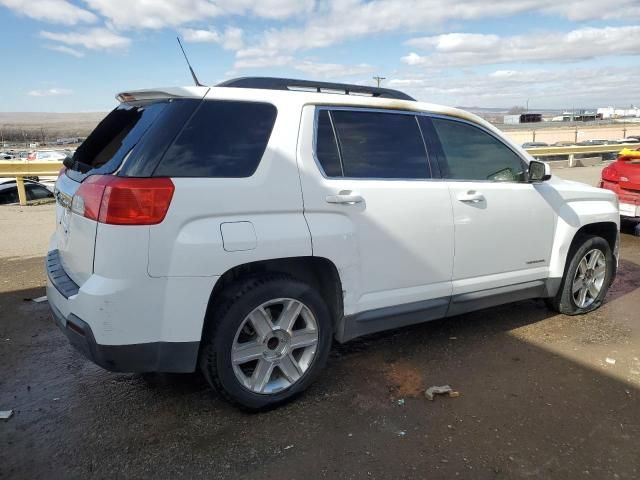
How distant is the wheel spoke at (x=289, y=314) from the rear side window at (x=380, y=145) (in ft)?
2.83

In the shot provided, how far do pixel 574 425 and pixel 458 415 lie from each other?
647 mm

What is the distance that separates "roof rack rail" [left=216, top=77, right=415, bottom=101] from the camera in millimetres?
3162

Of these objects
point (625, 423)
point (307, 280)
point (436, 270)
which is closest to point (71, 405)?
point (307, 280)

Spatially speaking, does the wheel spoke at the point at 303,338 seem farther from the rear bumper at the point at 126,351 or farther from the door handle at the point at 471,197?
the door handle at the point at 471,197

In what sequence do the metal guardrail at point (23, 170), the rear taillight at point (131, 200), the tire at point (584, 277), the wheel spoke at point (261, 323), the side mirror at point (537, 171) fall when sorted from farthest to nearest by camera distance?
the metal guardrail at point (23, 170)
the tire at point (584, 277)
the side mirror at point (537, 171)
the wheel spoke at point (261, 323)
the rear taillight at point (131, 200)

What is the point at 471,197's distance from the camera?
3.80 m

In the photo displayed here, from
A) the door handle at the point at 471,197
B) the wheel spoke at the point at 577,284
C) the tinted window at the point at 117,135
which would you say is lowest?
the wheel spoke at the point at 577,284

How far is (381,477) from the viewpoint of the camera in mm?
2557

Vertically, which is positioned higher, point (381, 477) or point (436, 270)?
point (436, 270)

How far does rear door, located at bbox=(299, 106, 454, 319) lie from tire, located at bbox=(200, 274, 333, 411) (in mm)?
284

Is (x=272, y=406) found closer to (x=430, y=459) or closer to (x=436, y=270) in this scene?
(x=430, y=459)

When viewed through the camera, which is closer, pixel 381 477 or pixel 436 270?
pixel 381 477

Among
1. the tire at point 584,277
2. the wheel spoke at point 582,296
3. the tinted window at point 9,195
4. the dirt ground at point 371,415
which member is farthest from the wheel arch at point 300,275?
the tinted window at point 9,195

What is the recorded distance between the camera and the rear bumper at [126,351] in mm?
2676
